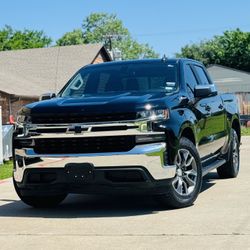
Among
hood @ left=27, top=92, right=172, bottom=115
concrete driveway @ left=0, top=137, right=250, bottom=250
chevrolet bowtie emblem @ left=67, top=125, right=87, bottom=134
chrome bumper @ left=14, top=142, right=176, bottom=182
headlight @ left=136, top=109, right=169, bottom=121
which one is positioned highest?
hood @ left=27, top=92, right=172, bottom=115

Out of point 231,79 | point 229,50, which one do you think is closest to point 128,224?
point 231,79

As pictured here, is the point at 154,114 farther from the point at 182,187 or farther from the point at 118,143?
the point at 182,187

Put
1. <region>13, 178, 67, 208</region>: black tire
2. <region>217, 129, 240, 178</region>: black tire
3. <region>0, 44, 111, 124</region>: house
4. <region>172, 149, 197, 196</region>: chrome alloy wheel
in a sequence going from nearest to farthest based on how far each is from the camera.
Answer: <region>172, 149, 197, 196</region>: chrome alloy wheel
<region>13, 178, 67, 208</region>: black tire
<region>217, 129, 240, 178</region>: black tire
<region>0, 44, 111, 124</region>: house

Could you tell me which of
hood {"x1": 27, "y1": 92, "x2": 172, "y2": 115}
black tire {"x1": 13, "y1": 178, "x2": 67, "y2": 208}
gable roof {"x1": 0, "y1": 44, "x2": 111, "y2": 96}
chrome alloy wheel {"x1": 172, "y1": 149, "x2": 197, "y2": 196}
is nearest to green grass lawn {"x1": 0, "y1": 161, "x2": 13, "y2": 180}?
black tire {"x1": 13, "y1": 178, "x2": 67, "y2": 208}

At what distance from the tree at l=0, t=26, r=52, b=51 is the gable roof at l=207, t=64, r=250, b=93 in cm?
1989

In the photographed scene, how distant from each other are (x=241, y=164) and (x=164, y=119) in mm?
6037

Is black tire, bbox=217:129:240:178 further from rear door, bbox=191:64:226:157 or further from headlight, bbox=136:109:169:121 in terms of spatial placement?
headlight, bbox=136:109:169:121

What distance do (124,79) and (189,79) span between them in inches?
37.3

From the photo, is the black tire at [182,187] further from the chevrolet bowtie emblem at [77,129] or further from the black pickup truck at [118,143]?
the chevrolet bowtie emblem at [77,129]

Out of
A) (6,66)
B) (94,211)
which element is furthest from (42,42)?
(94,211)

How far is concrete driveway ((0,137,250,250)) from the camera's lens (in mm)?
5773

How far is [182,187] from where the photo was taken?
7.48 metres

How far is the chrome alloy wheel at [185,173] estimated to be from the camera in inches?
290

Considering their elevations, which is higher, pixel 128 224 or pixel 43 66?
pixel 43 66
